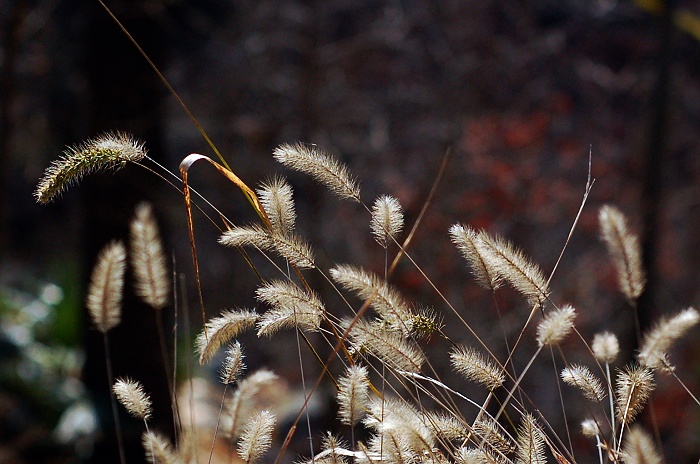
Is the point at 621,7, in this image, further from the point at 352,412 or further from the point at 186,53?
the point at 352,412

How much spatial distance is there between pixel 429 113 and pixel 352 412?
5862 mm

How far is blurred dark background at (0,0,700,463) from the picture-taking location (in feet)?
15.2

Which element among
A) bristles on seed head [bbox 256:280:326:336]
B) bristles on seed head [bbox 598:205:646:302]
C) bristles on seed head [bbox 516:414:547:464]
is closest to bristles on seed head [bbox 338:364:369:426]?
bristles on seed head [bbox 256:280:326:336]

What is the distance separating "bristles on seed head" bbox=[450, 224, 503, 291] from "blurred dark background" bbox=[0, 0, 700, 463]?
3.42 metres

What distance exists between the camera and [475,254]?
4.44 feet

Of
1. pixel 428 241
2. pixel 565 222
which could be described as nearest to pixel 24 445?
pixel 428 241

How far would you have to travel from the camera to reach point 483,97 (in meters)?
6.36

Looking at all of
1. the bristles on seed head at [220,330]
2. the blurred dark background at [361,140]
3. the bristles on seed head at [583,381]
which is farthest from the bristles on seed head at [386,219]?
the blurred dark background at [361,140]

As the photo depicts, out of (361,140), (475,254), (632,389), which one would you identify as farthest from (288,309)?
(361,140)

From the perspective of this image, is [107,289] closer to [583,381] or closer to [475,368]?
[475,368]

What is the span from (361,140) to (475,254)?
6.03 metres

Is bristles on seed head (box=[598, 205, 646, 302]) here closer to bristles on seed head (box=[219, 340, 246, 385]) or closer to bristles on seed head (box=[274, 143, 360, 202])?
bristles on seed head (box=[274, 143, 360, 202])

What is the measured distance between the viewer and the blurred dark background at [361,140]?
4.63 m

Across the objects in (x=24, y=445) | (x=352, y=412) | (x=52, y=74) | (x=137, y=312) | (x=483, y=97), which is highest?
(x=52, y=74)
